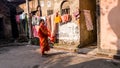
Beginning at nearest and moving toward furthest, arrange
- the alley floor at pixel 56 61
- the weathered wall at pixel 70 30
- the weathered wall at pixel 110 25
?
1. the alley floor at pixel 56 61
2. the weathered wall at pixel 110 25
3. the weathered wall at pixel 70 30

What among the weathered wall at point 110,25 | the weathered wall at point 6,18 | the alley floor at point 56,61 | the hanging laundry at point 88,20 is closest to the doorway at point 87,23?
the hanging laundry at point 88,20

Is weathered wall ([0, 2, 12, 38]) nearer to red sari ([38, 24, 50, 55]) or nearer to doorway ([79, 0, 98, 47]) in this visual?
doorway ([79, 0, 98, 47])

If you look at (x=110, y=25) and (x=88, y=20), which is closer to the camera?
(x=110, y=25)

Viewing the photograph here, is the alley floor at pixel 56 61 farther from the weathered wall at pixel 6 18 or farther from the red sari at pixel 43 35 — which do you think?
the weathered wall at pixel 6 18

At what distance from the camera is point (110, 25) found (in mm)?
10516

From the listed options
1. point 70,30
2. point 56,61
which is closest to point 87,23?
point 70,30

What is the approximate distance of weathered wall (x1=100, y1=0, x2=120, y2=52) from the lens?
10.2 meters

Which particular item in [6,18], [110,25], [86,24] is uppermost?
[6,18]

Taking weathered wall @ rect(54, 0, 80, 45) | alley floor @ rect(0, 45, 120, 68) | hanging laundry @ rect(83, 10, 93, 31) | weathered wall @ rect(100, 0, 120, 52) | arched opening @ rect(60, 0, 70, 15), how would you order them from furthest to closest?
arched opening @ rect(60, 0, 70, 15), hanging laundry @ rect(83, 10, 93, 31), weathered wall @ rect(54, 0, 80, 45), weathered wall @ rect(100, 0, 120, 52), alley floor @ rect(0, 45, 120, 68)

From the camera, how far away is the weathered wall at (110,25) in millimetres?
10219

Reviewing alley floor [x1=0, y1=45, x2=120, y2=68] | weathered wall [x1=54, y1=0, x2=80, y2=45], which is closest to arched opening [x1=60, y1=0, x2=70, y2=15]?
weathered wall [x1=54, y1=0, x2=80, y2=45]

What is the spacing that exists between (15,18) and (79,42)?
8.45 m

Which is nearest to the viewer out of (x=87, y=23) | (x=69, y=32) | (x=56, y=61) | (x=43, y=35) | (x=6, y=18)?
(x=56, y=61)

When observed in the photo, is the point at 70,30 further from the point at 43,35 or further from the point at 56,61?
the point at 56,61
